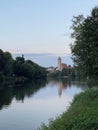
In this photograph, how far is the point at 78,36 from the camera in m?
35.6

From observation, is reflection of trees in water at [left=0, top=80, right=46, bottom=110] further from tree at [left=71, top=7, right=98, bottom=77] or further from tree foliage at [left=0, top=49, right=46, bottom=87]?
tree foliage at [left=0, top=49, right=46, bottom=87]

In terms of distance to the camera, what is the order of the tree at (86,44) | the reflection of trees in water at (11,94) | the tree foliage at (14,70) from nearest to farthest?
the tree at (86,44) < the reflection of trees in water at (11,94) < the tree foliage at (14,70)

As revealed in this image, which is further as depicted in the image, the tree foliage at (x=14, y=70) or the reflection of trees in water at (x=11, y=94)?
the tree foliage at (x=14, y=70)

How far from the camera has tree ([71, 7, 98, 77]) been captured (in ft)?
107

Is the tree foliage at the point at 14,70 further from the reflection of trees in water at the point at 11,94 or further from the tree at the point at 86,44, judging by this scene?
the tree at the point at 86,44

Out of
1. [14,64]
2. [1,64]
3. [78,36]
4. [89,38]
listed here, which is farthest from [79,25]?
[14,64]

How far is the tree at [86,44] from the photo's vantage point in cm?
3248

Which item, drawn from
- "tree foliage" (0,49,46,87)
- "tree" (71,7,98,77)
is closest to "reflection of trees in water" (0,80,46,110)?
"tree" (71,7,98,77)

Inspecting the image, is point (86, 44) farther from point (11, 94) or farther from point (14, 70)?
point (14, 70)

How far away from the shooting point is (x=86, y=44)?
110 ft

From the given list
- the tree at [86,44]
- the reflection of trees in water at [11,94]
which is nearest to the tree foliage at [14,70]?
the reflection of trees in water at [11,94]

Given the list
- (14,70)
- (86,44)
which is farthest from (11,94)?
(14,70)

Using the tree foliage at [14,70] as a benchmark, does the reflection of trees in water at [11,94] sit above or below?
below

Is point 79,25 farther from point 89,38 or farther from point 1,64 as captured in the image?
point 1,64
